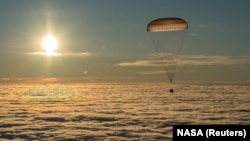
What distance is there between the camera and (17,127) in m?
59.8

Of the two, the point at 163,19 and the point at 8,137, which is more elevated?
the point at 163,19

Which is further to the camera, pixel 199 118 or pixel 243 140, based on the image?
pixel 199 118

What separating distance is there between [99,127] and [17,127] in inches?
490

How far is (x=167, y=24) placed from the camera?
172 ft

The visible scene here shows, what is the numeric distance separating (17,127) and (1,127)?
241 cm

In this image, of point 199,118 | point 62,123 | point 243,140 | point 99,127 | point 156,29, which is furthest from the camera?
point 199,118

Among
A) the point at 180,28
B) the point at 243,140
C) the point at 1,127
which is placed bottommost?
the point at 243,140

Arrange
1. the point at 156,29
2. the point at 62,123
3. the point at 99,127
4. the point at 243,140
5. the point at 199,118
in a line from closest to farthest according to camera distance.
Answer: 1. the point at 243,140
2. the point at 156,29
3. the point at 99,127
4. the point at 62,123
5. the point at 199,118

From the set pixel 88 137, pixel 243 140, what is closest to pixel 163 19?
pixel 88 137

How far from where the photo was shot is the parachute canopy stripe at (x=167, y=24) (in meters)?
51.3

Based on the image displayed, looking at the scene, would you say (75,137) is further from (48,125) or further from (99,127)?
(48,125)

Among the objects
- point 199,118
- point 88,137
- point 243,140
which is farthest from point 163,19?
point 243,140

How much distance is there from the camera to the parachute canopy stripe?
51.3 metres

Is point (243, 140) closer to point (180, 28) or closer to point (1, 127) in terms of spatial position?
point (180, 28)
